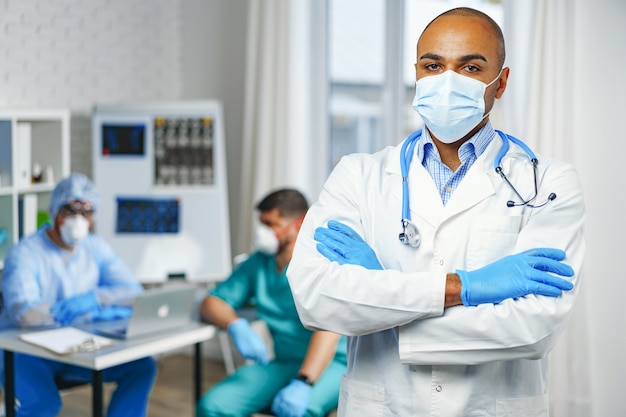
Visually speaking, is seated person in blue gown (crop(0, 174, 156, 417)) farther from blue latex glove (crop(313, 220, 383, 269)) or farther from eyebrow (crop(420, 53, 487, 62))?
eyebrow (crop(420, 53, 487, 62))

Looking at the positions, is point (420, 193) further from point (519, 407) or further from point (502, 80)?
point (519, 407)

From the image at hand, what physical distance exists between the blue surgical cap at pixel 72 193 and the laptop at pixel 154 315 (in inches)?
22.9

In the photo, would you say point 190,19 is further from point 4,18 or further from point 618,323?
point 618,323

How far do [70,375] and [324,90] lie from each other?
7.16ft

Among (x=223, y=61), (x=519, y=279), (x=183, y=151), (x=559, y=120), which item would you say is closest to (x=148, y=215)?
Answer: (x=183, y=151)

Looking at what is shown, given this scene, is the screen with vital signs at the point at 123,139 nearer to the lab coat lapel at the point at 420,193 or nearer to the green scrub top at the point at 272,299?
the green scrub top at the point at 272,299

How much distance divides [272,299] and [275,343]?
0.17 meters

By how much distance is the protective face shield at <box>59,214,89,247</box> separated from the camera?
129 inches

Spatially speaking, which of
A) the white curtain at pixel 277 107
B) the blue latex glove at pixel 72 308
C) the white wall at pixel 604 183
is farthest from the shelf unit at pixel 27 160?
the white wall at pixel 604 183

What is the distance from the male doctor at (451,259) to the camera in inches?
60.8

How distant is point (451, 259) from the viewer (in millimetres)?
1650

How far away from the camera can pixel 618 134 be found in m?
3.55

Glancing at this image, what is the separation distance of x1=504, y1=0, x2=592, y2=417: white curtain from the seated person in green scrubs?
1.19 metres

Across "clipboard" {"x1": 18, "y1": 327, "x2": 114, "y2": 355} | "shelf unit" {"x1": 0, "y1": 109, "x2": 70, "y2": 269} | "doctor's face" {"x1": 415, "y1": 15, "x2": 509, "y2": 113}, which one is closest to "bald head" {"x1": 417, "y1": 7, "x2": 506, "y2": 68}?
"doctor's face" {"x1": 415, "y1": 15, "x2": 509, "y2": 113}
